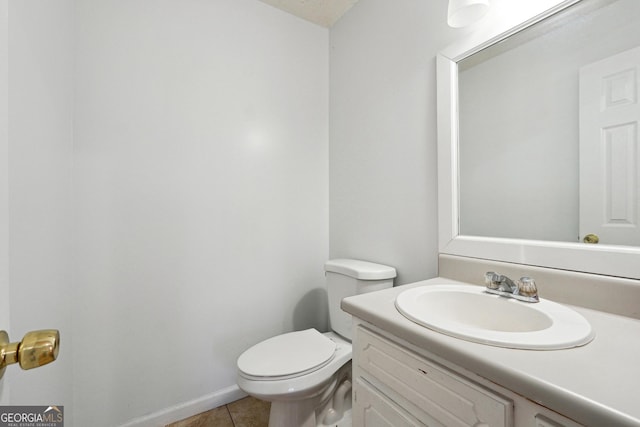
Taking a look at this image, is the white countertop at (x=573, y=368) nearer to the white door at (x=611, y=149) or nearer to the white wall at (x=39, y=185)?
the white door at (x=611, y=149)

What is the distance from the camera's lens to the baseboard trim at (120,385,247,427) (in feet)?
4.14

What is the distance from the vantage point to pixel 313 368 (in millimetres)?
1055

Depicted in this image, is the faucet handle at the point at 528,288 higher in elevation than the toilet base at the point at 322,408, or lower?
higher

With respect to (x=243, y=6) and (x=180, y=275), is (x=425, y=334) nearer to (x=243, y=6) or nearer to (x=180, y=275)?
(x=180, y=275)

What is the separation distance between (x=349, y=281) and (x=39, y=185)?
123cm

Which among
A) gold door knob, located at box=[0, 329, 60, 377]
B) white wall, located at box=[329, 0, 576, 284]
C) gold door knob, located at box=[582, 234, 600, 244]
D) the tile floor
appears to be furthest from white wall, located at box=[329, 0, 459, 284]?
gold door knob, located at box=[0, 329, 60, 377]

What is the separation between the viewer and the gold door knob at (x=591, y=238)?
75 cm

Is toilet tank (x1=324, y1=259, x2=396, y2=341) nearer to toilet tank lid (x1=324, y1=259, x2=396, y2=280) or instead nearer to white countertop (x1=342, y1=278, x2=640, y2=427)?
toilet tank lid (x1=324, y1=259, x2=396, y2=280)

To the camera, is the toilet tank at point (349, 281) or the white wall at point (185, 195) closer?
the white wall at point (185, 195)

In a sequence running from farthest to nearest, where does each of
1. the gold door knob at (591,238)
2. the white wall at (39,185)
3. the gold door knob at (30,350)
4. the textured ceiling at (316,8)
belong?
the textured ceiling at (316,8) < the gold door knob at (591,238) < the white wall at (39,185) < the gold door knob at (30,350)

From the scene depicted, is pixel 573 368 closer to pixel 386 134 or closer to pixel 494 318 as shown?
pixel 494 318

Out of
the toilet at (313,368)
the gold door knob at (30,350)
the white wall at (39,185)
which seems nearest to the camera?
the gold door knob at (30,350)

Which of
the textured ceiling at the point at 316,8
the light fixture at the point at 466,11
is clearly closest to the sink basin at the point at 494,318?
the light fixture at the point at 466,11

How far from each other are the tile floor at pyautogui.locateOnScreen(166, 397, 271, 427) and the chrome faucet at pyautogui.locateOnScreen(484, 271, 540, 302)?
1.29 m
